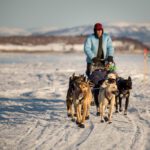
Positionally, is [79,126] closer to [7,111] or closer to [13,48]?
[7,111]

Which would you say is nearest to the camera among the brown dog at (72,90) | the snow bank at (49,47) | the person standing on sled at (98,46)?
the brown dog at (72,90)

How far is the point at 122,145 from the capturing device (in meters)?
7.61

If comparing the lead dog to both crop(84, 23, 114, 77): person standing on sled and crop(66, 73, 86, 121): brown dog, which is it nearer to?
crop(66, 73, 86, 121): brown dog

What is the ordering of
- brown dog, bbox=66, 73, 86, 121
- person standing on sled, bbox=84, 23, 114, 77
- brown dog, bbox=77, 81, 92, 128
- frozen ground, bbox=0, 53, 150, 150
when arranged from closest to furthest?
frozen ground, bbox=0, 53, 150, 150 → brown dog, bbox=77, 81, 92, 128 → brown dog, bbox=66, 73, 86, 121 → person standing on sled, bbox=84, 23, 114, 77

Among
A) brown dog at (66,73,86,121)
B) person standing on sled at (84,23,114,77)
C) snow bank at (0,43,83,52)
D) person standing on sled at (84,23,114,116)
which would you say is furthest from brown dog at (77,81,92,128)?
snow bank at (0,43,83,52)

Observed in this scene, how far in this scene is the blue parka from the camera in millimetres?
10489

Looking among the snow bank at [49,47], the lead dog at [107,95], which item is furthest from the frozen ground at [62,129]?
the snow bank at [49,47]

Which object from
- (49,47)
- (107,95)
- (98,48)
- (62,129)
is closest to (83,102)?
(107,95)

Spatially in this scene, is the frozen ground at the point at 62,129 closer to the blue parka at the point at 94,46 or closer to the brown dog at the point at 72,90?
the brown dog at the point at 72,90

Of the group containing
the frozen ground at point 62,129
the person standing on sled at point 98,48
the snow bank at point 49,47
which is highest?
the person standing on sled at point 98,48

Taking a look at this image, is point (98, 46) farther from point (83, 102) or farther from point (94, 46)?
point (83, 102)

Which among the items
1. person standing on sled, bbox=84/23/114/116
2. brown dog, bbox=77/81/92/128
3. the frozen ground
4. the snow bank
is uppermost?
person standing on sled, bbox=84/23/114/116

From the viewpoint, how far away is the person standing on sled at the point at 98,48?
1045 cm

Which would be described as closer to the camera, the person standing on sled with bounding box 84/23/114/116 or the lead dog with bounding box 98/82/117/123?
the lead dog with bounding box 98/82/117/123
